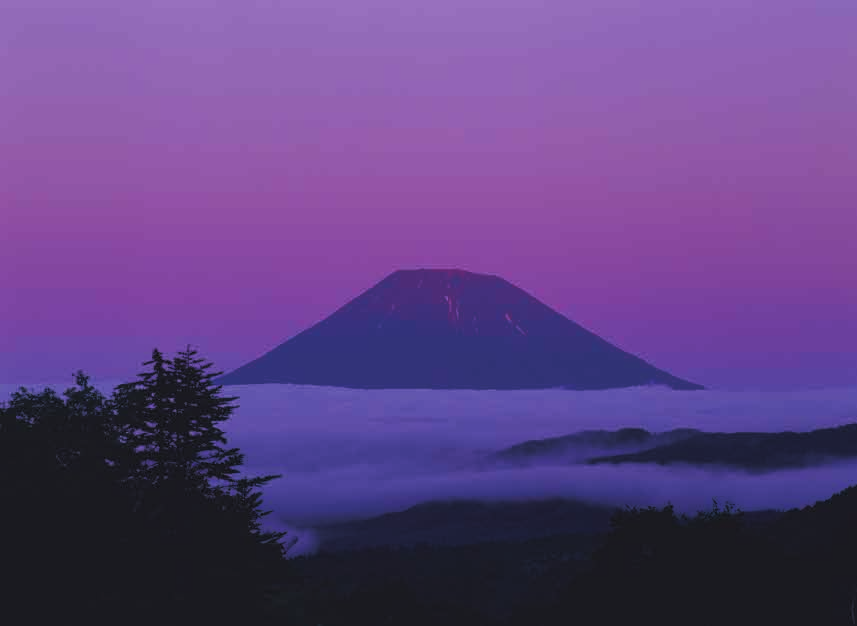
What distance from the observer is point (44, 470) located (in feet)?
140

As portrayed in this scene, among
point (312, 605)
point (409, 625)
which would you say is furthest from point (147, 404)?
point (409, 625)

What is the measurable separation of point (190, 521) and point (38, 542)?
15.7 ft

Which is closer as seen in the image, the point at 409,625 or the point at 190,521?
the point at 190,521

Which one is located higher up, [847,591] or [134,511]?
[134,511]

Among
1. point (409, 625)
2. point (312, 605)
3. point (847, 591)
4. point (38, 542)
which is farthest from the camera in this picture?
point (409, 625)

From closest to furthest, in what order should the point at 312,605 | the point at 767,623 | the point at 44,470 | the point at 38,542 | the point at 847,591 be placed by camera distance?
the point at 38,542, the point at 44,470, the point at 767,623, the point at 847,591, the point at 312,605

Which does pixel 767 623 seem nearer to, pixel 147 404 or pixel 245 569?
pixel 245 569

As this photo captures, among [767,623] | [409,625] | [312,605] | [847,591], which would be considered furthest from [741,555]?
[409,625]

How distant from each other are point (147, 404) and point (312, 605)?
57.5 metres

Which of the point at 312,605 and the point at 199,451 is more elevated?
the point at 199,451

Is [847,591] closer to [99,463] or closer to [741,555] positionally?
[741,555]

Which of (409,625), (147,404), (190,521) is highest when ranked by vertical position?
(147,404)

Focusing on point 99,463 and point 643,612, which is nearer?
point 99,463

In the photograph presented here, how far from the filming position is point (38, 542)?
39094 millimetres
